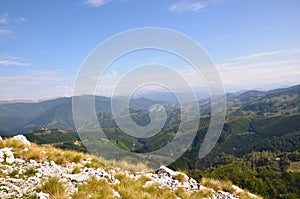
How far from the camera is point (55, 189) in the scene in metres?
7.70

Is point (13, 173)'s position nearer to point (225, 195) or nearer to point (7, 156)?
point (7, 156)

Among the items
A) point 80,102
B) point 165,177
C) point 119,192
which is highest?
point 80,102

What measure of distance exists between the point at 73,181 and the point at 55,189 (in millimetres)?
1605

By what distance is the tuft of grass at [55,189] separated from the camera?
23.8 feet

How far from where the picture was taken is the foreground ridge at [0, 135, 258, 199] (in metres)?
7.81

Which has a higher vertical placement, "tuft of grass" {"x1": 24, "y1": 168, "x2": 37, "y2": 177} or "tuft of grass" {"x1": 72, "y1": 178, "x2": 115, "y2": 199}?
"tuft of grass" {"x1": 24, "y1": 168, "x2": 37, "y2": 177}

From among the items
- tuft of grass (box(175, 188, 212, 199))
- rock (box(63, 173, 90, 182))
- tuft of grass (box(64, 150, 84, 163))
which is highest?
rock (box(63, 173, 90, 182))

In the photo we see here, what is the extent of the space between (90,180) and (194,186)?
5514 millimetres

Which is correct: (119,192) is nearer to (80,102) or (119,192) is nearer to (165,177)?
(165,177)

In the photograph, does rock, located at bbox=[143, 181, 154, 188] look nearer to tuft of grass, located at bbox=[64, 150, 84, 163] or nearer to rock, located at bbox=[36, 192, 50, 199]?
rock, located at bbox=[36, 192, 50, 199]

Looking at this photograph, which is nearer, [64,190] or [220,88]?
[64,190]

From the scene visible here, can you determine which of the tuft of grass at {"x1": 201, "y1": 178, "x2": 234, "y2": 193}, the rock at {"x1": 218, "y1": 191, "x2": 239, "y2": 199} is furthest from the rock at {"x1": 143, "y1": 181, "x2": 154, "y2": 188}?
the tuft of grass at {"x1": 201, "y1": 178, "x2": 234, "y2": 193}

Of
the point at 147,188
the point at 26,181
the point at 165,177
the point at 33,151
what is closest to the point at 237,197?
the point at 165,177

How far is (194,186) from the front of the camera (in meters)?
12.1
